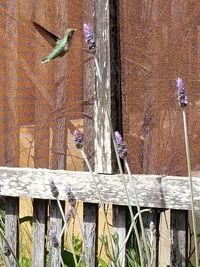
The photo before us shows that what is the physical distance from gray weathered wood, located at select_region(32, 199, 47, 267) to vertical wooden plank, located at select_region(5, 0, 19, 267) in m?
0.13

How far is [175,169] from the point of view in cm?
386

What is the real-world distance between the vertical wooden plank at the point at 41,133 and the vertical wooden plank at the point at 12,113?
141mm

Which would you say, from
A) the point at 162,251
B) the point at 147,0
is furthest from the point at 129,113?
the point at 162,251

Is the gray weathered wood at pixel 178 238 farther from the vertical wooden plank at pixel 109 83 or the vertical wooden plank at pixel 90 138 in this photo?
the vertical wooden plank at pixel 90 138

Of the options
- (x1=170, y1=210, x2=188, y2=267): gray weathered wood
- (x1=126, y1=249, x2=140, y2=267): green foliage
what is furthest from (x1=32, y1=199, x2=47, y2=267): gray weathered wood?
(x1=170, y1=210, x2=188, y2=267): gray weathered wood

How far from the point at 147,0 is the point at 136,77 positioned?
39 cm

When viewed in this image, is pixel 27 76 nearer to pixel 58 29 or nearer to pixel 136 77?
pixel 58 29

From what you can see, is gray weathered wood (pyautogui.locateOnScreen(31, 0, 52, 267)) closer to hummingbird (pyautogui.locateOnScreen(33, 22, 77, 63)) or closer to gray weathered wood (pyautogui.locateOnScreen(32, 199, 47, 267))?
gray weathered wood (pyautogui.locateOnScreen(32, 199, 47, 267))

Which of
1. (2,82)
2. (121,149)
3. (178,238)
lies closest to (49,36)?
(2,82)

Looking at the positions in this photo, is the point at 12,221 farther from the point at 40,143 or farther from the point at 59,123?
the point at 59,123

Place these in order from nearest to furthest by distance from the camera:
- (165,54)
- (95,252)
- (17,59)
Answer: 1. (165,54)
2. (95,252)
3. (17,59)

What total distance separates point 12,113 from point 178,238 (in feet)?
4.13

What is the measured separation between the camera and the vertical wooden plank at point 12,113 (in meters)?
4.41

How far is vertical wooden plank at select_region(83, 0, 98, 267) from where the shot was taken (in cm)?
409
